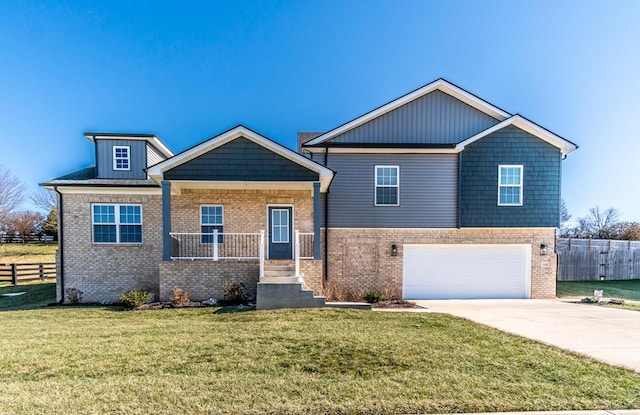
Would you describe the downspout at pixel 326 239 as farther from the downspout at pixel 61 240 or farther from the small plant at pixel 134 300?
the downspout at pixel 61 240

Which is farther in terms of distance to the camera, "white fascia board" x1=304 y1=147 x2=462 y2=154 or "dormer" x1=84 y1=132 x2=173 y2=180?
"dormer" x1=84 y1=132 x2=173 y2=180

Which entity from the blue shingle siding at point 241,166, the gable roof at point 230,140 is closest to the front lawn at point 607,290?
the gable roof at point 230,140

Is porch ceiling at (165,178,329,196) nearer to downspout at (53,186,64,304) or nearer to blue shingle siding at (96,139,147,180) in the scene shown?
blue shingle siding at (96,139,147,180)

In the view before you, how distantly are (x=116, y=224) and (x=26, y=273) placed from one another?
1207cm

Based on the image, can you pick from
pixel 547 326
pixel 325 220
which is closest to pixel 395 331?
pixel 547 326

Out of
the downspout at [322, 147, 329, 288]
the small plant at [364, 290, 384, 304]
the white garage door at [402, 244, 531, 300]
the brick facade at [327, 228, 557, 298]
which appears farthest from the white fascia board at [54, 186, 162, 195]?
the white garage door at [402, 244, 531, 300]

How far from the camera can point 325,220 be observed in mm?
11008

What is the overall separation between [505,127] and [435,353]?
32.1 ft

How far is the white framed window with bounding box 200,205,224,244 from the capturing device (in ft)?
35.6

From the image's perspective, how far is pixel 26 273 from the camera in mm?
17062

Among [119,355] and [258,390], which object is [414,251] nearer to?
[258,390]

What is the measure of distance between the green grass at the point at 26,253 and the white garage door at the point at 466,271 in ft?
92.7

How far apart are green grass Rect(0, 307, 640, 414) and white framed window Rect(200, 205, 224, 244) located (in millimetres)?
4527

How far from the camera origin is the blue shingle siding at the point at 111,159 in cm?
1165
